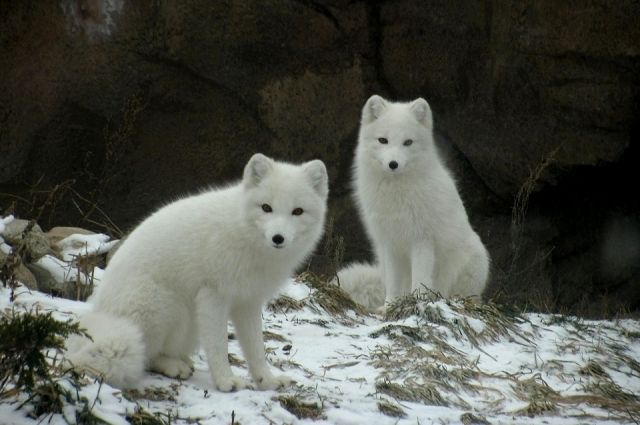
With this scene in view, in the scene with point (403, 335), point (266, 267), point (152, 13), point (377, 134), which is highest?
point (152, 13)

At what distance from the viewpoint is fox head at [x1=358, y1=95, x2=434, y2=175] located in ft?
21.4

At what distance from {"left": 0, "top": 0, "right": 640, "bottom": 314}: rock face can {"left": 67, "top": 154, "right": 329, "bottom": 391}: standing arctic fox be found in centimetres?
374

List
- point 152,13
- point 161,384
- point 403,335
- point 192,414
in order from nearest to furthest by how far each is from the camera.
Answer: point 192,414 → point 161,384 → point 403,335 → point 152,13

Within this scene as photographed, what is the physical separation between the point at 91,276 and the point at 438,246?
103 inches

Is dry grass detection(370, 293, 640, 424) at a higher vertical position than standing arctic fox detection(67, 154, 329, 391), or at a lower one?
lower

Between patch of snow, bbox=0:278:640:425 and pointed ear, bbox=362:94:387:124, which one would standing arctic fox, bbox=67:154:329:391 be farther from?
pointed ear, bbox=362:94:387:124

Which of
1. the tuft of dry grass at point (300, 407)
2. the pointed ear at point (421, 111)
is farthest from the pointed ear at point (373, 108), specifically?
the tuft of dry grass at point (300, 407)

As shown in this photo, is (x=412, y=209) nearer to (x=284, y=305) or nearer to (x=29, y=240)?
(x=284, y=305)

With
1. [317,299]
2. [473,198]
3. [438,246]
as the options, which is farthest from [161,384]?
[473,198]

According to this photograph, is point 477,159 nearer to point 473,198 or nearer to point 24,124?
point 473,198

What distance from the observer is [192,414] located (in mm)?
3688

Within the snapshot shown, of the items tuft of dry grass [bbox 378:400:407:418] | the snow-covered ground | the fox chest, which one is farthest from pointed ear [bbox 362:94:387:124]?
tuft of dry grass [bbox 378:400:407:418]

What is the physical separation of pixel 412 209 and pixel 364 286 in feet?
3.05

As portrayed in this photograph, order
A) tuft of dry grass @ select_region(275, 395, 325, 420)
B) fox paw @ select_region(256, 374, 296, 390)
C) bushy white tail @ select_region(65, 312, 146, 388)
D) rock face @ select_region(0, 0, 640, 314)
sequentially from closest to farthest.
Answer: bushy white tail @ select_region(65, 312, 146, 388) → tuft of dry grass @ select_region(275, 395, 325, 420) → fox paw @ select_region(256, 374, 296, 390) → rock face @ select_region(0, 0, 640, 314)
